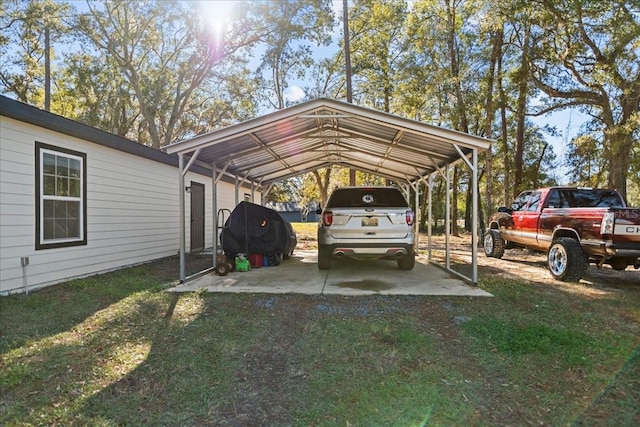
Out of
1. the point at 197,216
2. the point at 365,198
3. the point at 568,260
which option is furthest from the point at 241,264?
the point at 568,260

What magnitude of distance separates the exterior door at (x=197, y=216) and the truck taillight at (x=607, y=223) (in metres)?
10.6

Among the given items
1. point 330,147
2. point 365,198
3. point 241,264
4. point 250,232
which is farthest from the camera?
point 330,147

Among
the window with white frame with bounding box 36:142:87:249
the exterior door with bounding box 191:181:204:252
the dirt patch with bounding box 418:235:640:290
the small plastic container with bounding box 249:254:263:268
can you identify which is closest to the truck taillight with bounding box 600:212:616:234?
the dirt patch with bounding box 418:235:640:290

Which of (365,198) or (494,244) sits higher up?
(365,198)

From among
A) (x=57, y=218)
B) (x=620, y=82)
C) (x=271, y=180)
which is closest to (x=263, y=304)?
(x=57, y=218)

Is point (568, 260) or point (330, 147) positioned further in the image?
point (330, 147)

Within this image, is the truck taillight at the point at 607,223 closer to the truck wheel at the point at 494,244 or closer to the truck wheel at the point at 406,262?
the truck wheel at the point at 406,262

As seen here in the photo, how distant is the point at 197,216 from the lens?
13016mm

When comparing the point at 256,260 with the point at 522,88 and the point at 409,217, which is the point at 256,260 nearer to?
the point at 409,217

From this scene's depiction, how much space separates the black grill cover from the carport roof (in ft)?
4.15

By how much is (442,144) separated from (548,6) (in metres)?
7.85

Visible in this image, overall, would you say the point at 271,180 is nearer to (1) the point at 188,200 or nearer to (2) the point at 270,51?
(1) the point at 188,200

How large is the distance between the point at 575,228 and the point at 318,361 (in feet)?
19.7

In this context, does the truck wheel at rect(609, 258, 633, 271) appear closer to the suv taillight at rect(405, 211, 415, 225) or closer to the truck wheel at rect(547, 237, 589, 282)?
the truck wheel at rect(547, 237, 589, 282)
